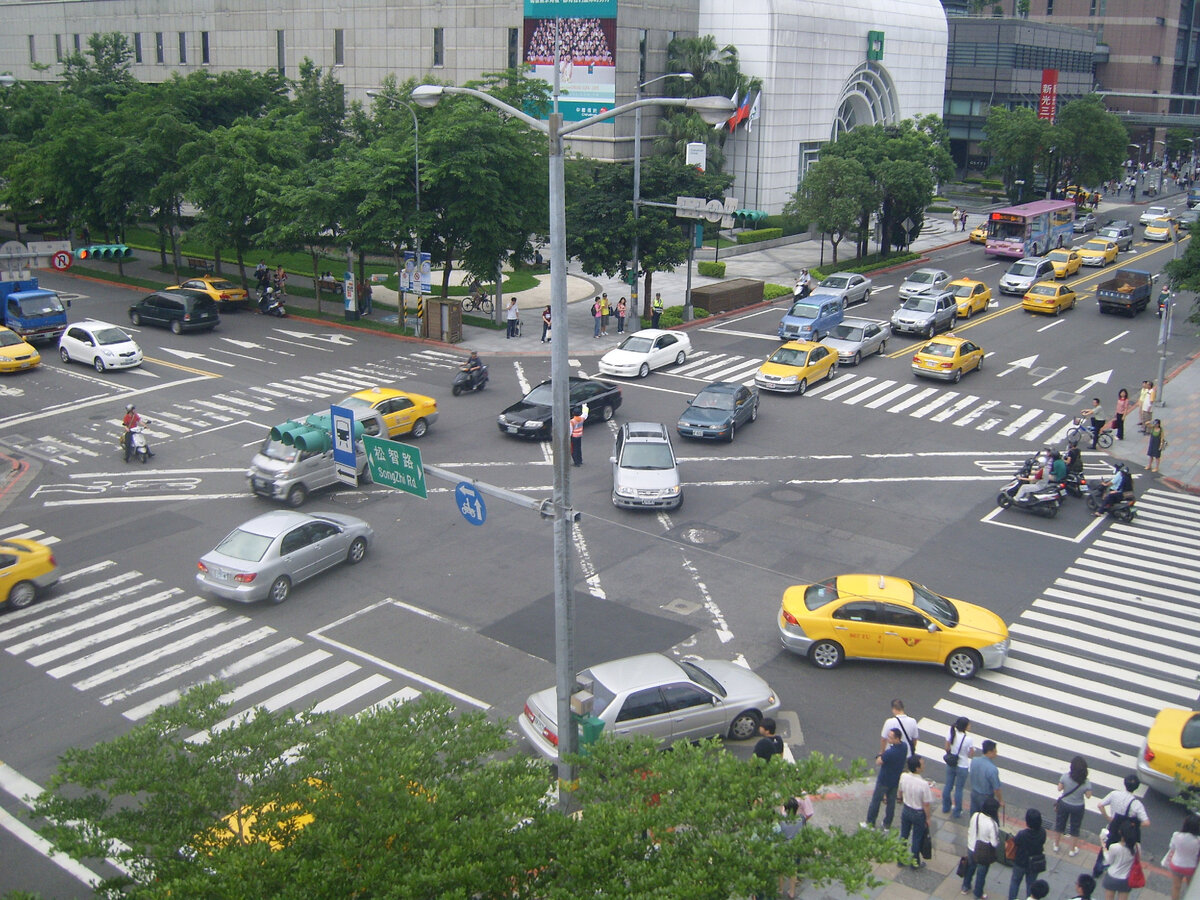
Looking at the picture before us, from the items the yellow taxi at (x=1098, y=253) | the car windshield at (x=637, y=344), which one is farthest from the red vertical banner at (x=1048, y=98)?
the car windshield at (x=637, y=344)

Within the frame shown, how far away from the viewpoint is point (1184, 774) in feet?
48.2

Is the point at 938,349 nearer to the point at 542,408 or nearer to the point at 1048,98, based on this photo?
the point at 542,408

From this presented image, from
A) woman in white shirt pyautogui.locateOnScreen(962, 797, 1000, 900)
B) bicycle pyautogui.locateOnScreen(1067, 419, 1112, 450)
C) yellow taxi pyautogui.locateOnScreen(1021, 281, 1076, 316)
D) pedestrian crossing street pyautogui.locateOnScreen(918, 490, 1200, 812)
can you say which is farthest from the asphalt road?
yellow taxi pyautogui.locateOnScreen(1021, 281, 1076, 316)

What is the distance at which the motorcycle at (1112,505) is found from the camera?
26.1m

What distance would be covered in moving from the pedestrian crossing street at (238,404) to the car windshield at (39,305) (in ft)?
33.0

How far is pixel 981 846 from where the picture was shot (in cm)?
1253

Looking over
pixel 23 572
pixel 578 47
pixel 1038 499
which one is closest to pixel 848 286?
pixel 578 47

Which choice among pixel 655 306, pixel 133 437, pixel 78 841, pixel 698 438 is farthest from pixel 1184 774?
pixel 655 306

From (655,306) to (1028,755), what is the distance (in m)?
31.5

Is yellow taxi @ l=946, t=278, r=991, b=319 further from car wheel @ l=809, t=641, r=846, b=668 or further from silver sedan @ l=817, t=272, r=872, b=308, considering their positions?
car wheel @ l=809, t=641, r=846, b=668

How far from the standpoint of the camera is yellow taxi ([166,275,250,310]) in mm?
46719

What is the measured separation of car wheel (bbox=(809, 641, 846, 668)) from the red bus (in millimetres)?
51764

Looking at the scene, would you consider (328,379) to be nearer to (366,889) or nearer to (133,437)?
(133,437)

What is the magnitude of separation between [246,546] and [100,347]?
67.5ft
